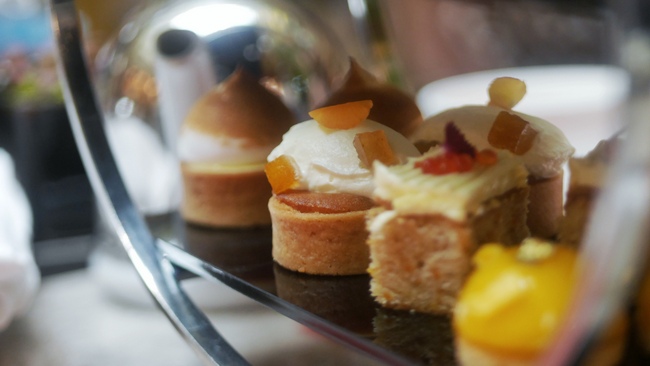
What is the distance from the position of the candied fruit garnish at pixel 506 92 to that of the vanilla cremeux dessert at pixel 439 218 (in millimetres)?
106

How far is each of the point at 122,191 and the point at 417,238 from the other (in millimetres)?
531

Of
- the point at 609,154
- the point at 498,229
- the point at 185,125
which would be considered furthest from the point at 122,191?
the point at 609,154

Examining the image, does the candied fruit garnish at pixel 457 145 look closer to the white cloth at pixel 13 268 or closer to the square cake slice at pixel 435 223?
the square cake slice at pixel 435 223

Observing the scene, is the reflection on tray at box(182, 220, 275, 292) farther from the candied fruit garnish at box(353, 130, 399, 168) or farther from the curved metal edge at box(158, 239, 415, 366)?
the candied fruit garnish at box(353, 130, 399, 168)

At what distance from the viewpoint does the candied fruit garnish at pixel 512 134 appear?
2.22 ft

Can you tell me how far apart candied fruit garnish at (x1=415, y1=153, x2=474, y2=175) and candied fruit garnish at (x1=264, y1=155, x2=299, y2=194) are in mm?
227

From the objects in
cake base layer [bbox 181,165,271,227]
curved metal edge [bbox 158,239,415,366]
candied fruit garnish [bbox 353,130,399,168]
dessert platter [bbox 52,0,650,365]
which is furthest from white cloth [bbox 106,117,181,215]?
candied fruit garnish [bbox 353,130,399,168]

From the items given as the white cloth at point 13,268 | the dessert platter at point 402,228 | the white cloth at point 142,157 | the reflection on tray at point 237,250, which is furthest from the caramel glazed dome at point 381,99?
the white cloth at point 13,268

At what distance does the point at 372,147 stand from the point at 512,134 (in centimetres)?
15

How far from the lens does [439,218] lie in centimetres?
56

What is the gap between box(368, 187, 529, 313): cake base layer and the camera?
568 mm

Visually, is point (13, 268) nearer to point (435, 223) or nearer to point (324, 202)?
point (324, 202)

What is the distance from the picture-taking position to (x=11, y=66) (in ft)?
6.23

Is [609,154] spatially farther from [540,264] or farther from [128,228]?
[128,228]
